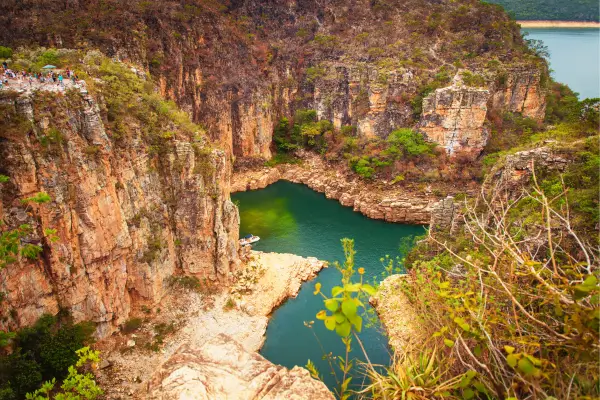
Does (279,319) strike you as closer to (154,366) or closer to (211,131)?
(154,366)

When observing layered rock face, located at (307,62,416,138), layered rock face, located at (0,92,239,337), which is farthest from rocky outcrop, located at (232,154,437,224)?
layered rock face, located at (0,92,239,337)

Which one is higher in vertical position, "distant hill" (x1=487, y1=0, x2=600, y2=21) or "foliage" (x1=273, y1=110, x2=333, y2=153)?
"distant hill" (x1=487, y1=0, x2=600, y2=21)

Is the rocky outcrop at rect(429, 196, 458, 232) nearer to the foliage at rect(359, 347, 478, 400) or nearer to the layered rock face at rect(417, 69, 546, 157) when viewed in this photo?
the layered rock face at rect(417, 69, 546, 157)

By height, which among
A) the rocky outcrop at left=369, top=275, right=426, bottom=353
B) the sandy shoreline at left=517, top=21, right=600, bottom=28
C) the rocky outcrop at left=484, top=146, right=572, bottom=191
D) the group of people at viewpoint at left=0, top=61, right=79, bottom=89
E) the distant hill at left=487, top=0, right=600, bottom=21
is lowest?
the rocky outcrop at left=369, top=275, right=426, bottom=353

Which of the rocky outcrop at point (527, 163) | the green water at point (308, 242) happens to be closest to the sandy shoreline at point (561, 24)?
the green water at point (308, 242)

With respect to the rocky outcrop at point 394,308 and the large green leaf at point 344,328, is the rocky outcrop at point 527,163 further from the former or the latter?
the large green leaf at point 344,328

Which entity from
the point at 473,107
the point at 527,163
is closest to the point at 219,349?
the point at 527,163

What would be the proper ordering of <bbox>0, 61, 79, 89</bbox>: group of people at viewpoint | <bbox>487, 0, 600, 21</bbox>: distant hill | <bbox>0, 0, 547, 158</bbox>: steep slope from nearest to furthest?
<bbox>0, 61, 79, 89</bbox>: group of people at viewpoint → <bbox>0, 0, 547, 158</bbox>: steep slope → <bbox>487, 0, 600, 21</bbox>: distant hill
